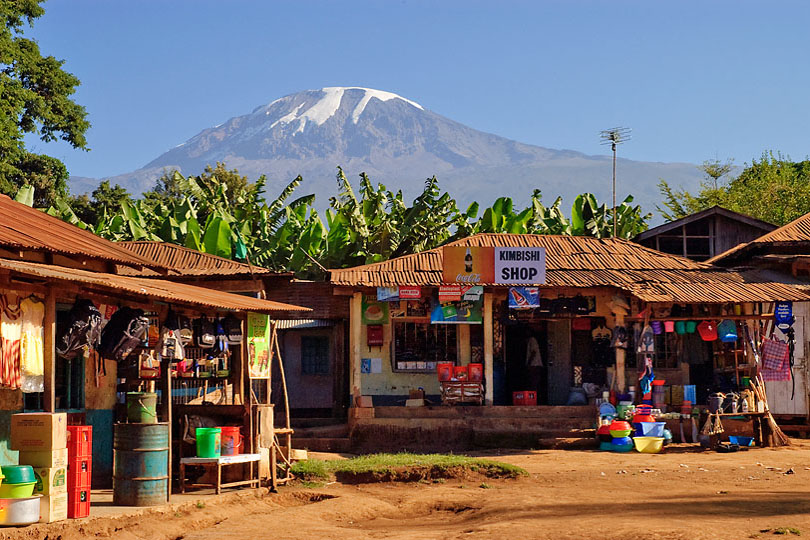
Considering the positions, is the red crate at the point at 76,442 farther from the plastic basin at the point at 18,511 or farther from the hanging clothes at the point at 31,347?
the plastic basin at the point at 18,511

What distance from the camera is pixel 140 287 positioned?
11156 millimetres

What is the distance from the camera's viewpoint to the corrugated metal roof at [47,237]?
12484 millimetres

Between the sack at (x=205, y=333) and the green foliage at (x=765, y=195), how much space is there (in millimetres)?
29370

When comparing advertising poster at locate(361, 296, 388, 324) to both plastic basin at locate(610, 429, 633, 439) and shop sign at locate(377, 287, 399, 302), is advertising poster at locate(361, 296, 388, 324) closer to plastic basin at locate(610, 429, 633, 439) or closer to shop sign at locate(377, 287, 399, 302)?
shop sign at locate(377, 287, 399, 302)

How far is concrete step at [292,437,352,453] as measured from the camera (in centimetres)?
1962

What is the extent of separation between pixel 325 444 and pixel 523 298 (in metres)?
4.83

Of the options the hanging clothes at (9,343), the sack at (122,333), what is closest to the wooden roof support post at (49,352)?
the hanging clothes at (9,343)

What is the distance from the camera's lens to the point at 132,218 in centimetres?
2833

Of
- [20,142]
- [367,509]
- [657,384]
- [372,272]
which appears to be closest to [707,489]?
[367,509]

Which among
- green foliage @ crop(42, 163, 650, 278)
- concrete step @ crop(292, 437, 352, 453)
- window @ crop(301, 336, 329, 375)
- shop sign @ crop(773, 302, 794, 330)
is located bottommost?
concrete step @ crop(292, 437, 352, 453)

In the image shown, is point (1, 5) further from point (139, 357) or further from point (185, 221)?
point (139, 357)

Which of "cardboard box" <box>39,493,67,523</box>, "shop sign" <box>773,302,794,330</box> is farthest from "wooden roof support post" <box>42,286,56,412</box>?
"shop sign" <box>773,302,794,330</box>

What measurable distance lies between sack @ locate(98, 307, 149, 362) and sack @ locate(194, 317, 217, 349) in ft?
5.17

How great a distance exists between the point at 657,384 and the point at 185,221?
13.7 m
